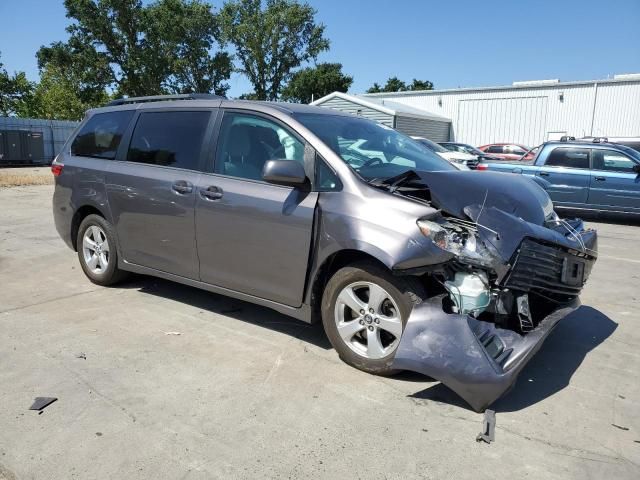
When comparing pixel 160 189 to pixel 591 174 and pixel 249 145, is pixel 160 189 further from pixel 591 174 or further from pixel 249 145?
pixel 591 174

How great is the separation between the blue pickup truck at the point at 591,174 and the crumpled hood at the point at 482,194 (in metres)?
7.96

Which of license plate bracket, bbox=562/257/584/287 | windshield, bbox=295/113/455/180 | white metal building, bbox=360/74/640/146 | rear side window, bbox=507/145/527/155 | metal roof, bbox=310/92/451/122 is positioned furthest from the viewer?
metal roof, bbox=310/92/451/122

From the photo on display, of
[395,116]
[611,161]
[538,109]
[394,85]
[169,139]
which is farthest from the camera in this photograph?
[394,85]

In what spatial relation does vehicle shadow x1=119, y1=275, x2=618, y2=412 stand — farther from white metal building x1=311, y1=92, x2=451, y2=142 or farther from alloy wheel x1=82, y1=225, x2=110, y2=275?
white metal building x1=311, y1=92, x2=451, y2=142

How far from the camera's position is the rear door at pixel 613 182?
1073cm

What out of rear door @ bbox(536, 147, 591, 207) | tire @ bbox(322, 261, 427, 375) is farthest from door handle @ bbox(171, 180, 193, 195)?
rear door @ bbox(536, 147, 591, 207)

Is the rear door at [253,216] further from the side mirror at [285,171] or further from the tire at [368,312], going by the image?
the tire at [368,312]

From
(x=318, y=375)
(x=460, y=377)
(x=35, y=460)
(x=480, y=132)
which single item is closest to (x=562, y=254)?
(x=460, y=377)

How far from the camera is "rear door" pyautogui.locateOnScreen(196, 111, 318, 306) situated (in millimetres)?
3820

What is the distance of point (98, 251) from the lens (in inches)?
217

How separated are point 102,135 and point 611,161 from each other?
998 cm

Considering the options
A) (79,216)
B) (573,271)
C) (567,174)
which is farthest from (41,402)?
(567,174)

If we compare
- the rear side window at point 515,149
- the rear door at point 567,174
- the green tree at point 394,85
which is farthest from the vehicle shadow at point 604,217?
the green tree at point 394,85

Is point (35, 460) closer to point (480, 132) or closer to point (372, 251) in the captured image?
point (372, 251)
